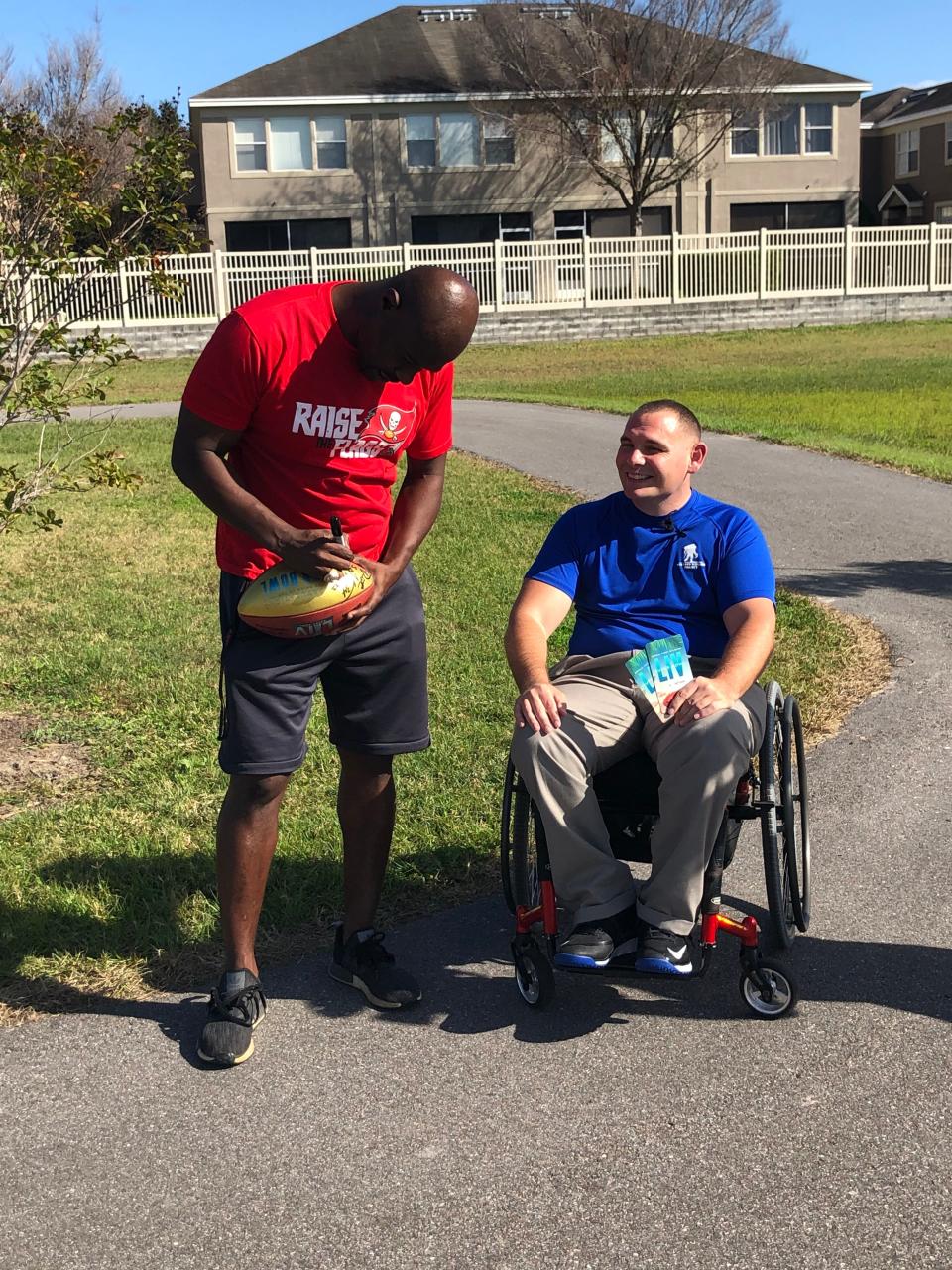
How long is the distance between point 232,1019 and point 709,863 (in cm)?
127

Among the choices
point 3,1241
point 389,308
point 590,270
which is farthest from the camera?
point 590,270

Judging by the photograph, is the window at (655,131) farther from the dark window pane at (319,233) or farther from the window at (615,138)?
the dark window pane at (319,233)

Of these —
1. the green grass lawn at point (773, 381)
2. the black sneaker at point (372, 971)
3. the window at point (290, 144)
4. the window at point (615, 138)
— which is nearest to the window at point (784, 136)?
the window at point (615, 138)

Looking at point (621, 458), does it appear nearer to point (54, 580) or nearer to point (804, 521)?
point (54, 580)

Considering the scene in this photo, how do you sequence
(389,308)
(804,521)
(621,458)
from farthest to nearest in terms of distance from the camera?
(804,521) < (621,458) < (389,308)

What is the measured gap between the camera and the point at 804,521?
10617 millimetres

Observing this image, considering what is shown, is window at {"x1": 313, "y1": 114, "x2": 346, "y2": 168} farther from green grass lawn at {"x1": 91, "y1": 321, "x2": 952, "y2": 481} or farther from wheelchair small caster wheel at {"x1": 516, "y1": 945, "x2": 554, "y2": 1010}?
wheelchair small caster wheel at {"x1": 516, "y1": 945, "x2": 554, "y2": 1010}

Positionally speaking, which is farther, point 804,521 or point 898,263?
point 898,263

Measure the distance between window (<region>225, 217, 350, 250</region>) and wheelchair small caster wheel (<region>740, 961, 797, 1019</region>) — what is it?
4138 cm

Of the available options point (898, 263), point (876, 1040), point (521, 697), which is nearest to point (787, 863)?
point (876, 1040)

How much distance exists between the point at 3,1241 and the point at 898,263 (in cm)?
3610

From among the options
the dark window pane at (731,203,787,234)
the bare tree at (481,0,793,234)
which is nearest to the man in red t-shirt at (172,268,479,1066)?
the bare tree at (481,0,793,234)

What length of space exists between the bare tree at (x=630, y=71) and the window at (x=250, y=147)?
300 inches

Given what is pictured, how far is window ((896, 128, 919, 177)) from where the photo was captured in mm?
50375
